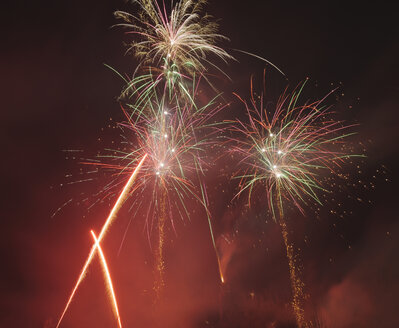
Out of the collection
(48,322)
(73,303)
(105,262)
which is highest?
(105,262)

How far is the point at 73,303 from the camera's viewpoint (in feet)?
71.9

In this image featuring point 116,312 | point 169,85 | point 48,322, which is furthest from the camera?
point 116,312

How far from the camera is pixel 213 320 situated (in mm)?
37312

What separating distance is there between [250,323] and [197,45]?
125 feet

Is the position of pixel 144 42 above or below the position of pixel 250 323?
above

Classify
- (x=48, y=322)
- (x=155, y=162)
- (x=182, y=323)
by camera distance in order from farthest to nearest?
1. (x=182, y=323)
2. (x=48, y=322)
3. (x=155, y=162)

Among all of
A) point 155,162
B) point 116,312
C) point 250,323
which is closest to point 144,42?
point 155,162

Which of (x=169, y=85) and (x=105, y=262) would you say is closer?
(x=169, y=85)

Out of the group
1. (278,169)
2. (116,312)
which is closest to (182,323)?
(116,312)

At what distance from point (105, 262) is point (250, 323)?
26719mm

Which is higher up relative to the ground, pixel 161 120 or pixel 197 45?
pixel 197 45

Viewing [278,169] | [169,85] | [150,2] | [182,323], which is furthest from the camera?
[182,323]

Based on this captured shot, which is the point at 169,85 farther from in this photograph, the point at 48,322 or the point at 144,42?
the point at 48,322

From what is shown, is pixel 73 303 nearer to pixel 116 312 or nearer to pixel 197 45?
pixel 116 312
